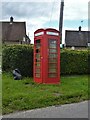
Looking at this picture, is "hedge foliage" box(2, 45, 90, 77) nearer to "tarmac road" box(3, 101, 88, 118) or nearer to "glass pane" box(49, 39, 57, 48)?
"glass pane" box(49, 39, 57, 48)

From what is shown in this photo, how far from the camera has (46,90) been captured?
11.3 meters

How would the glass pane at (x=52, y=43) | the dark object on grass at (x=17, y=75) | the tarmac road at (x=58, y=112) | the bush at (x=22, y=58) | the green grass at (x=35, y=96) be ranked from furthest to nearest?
1. the bush at (x=22, y=58)
2. the dark object on grass at (x=17, y=75)
3. the glass pane at (x=52, y=43)
4. the green grass at (x=35, y=96)
5. the tarmac road at (x=58, y=112)

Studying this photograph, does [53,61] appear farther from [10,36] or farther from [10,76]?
[10,36]

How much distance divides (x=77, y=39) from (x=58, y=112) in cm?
5356

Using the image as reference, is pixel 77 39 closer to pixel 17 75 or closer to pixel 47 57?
pixel 17 75

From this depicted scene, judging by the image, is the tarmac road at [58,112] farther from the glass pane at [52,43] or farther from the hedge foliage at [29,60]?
the hedge foliage at [29,60]

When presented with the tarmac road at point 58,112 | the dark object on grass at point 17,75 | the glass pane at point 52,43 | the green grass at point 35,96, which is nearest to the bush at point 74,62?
the dark object on grass at point 17,75

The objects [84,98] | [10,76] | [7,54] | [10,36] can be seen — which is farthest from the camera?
[10,36]

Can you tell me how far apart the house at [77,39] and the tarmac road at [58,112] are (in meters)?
50.2

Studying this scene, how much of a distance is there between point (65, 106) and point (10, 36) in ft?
154

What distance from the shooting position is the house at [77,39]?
59125 mm

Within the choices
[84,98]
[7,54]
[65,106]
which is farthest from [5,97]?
[7,54]

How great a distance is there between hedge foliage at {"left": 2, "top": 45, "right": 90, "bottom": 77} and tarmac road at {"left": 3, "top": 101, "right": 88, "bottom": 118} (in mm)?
6634

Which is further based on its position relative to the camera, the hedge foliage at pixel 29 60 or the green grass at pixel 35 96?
the hedge foliage at pixel 29 60
